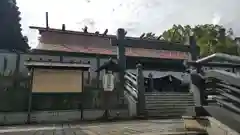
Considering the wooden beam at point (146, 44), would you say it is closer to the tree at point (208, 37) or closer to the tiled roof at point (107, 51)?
the tiled roof at point (107, 51)

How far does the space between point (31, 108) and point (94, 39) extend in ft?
32.8

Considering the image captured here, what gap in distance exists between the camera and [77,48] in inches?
675

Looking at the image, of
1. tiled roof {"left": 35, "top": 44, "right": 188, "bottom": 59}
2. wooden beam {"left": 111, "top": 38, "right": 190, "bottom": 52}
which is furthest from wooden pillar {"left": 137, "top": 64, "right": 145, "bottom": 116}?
tiled roof {"left": 35, "top": 44, "right": 188, "bottom": 59}

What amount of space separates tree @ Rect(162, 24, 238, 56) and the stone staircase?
11319 mm

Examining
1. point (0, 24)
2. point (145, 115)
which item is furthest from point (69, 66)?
point (0, 24)

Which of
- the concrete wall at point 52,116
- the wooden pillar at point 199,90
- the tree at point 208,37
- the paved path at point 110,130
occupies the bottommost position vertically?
the concrete wall at point 52,116

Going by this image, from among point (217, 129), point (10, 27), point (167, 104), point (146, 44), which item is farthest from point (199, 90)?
point (10, 27)

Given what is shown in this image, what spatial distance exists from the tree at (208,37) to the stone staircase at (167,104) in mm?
11319

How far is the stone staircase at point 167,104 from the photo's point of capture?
37.8ft

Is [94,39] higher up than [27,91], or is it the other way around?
[94,39]

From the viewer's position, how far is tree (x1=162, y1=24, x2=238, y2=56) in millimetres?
25653

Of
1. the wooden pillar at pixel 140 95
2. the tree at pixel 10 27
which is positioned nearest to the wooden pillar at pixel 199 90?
the wooden pillar at pixel 140 95

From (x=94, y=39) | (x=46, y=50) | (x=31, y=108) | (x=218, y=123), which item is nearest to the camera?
(x=218, y=123)

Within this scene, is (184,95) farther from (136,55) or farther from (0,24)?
(0,24)
